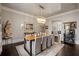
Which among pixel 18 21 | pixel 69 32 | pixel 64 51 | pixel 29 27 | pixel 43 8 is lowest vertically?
pixel 64 51

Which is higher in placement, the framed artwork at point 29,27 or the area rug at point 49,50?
the framed artwork at point 29,27

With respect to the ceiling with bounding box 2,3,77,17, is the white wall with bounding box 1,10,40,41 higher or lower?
lower

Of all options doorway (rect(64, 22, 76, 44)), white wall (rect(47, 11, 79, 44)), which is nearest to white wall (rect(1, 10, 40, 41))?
white wall (rect(47, 11, 79, 44))

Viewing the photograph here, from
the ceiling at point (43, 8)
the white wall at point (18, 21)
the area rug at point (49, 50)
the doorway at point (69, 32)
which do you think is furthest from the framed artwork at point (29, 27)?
the doorway at point (69, 32)

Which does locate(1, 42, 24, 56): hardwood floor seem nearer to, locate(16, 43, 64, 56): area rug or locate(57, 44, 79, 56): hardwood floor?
locate(16, 43, 64, 56): area rug

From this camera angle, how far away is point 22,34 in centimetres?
235

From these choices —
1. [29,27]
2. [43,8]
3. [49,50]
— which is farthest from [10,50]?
[43,8]

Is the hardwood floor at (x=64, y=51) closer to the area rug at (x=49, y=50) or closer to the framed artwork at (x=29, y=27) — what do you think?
the area rug at (x=49, y=50)

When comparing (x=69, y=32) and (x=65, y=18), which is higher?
(x=65, y=18)

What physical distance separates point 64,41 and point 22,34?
104 centimetres

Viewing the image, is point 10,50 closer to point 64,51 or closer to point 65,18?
point 64,51

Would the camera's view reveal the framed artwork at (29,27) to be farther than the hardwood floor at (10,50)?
Yes

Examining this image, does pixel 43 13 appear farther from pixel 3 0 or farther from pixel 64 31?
pixel 3 0

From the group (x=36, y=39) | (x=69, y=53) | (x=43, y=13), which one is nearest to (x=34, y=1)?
(x=43, y=13)
